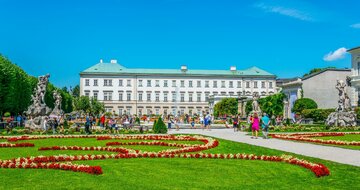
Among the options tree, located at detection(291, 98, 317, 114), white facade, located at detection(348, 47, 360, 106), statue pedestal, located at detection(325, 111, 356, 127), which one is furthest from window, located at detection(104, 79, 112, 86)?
statue pedestal, located at detection(325, 111, 356, 127)

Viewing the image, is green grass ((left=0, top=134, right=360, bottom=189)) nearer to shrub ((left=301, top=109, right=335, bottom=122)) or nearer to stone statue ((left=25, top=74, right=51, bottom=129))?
stone statue ((left=25, top=74, right=51, bottom=129))

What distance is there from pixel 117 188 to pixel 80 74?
84089 mm

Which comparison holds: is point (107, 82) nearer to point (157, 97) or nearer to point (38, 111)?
point (157, 97)

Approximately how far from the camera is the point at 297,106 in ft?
166

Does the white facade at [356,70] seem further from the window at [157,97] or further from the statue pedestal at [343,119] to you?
the window at [157,97]

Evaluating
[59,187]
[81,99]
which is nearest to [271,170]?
[59,187]

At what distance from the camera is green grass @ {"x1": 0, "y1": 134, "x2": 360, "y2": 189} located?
7613 mm

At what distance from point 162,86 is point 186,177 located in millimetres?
85192

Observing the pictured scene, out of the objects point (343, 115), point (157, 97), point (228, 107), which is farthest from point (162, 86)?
point (343, 115)

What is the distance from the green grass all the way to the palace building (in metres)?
79.8

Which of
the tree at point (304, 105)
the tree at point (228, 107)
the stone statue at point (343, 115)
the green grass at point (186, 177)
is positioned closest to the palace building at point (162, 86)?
the tree at point (228, 107)

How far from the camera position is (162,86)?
9350cm

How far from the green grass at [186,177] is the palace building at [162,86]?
79.8m

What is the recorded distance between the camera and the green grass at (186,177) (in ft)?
25.0
